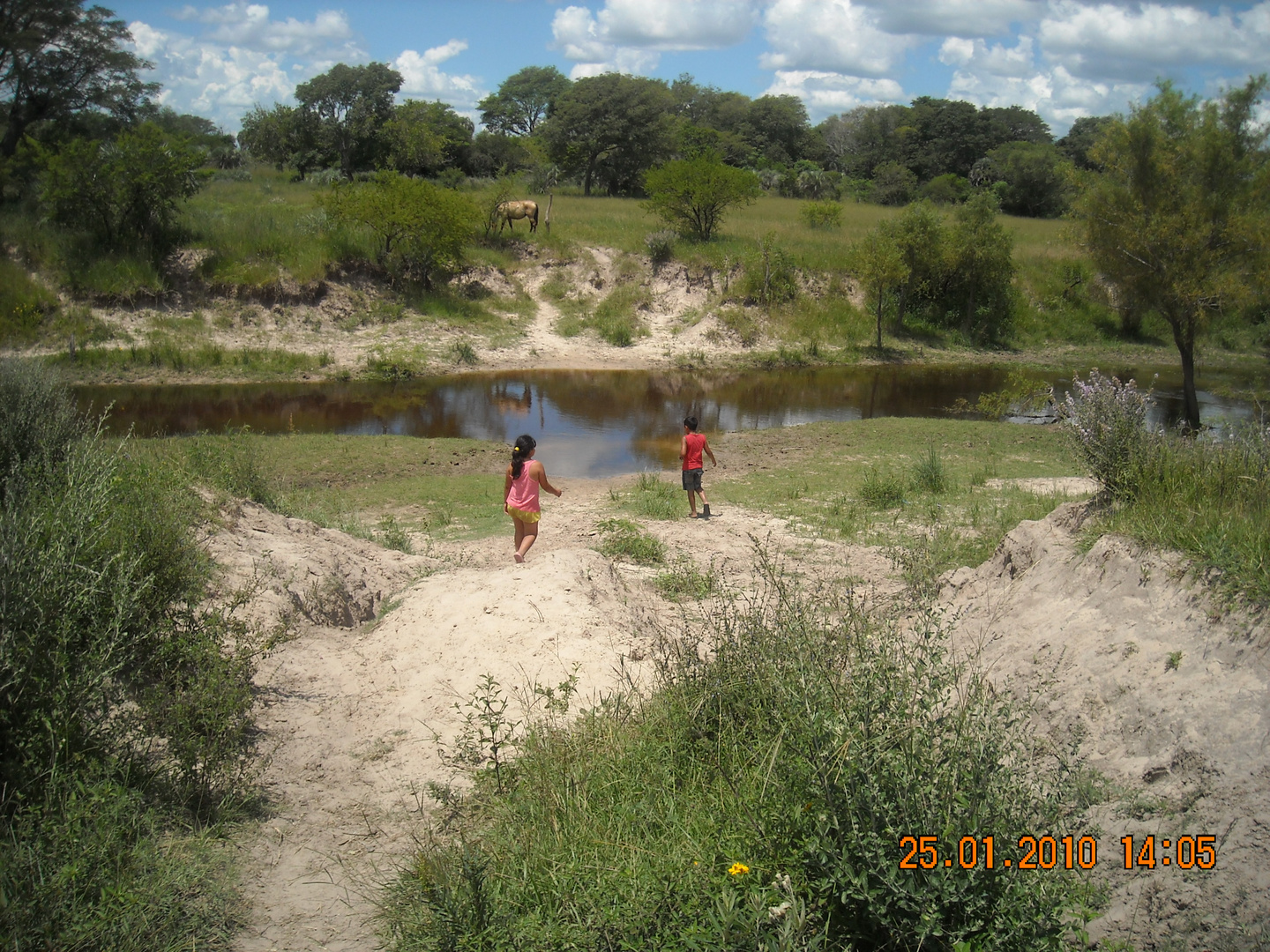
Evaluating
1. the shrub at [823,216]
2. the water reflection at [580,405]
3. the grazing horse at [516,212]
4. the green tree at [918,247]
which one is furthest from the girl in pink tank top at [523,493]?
the shrub at [823,216]

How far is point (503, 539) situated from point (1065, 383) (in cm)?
2410

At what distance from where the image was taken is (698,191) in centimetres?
3472

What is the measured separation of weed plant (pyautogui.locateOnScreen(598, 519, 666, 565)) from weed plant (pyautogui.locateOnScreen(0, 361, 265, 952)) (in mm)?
4353

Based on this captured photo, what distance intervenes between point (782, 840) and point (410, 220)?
28.5 m

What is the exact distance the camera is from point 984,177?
6588 cm

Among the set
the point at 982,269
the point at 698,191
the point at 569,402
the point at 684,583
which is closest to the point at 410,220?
the point at 569,402

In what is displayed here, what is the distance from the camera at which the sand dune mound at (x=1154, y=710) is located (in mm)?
3875

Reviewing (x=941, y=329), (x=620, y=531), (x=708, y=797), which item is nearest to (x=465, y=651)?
(x=708, y=797)

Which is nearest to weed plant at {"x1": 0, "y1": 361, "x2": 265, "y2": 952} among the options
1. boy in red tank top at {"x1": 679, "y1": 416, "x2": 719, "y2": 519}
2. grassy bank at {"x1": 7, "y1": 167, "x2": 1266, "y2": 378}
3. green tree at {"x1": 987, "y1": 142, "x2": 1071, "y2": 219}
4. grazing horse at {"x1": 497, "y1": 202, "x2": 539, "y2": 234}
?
boy in red tank top at {"x1": 679, "y1": 416, "x2": 719, "y2": 519}

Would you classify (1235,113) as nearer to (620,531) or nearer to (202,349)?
(620,531)

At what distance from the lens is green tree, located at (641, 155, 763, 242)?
114ft

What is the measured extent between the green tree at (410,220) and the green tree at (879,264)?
48.3ft

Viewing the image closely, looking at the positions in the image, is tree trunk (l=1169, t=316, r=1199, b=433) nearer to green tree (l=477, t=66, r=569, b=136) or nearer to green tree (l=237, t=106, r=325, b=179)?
green tree (l=237, t=106, r=325, b=179)

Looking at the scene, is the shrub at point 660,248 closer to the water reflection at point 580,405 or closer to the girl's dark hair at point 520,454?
the water reflection at point 580,405
